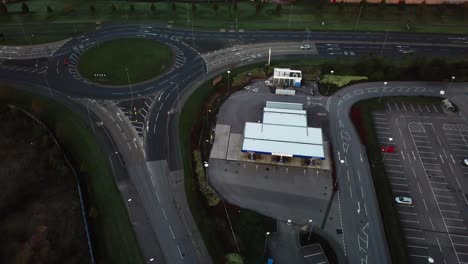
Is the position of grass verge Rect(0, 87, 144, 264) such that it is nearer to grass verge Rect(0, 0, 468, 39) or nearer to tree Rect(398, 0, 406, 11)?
grass verge Rect(0, 0, 468, 39)

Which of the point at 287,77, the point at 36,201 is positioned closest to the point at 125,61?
the point at 287,77

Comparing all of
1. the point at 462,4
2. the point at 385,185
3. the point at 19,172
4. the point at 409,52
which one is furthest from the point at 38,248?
the point at 462,4

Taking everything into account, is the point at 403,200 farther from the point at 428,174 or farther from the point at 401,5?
the point at 401,5

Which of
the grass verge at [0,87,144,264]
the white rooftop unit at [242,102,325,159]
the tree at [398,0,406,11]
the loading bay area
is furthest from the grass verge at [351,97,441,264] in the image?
the tree at [398,0,406,11]

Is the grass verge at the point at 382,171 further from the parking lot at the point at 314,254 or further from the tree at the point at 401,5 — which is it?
the tree at the point at 401,5

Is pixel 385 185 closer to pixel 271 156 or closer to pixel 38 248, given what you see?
pixel 271 156

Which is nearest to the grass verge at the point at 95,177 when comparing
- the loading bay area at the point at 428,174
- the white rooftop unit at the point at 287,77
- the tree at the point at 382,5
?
the white rooftop unit at the point at 287,77
